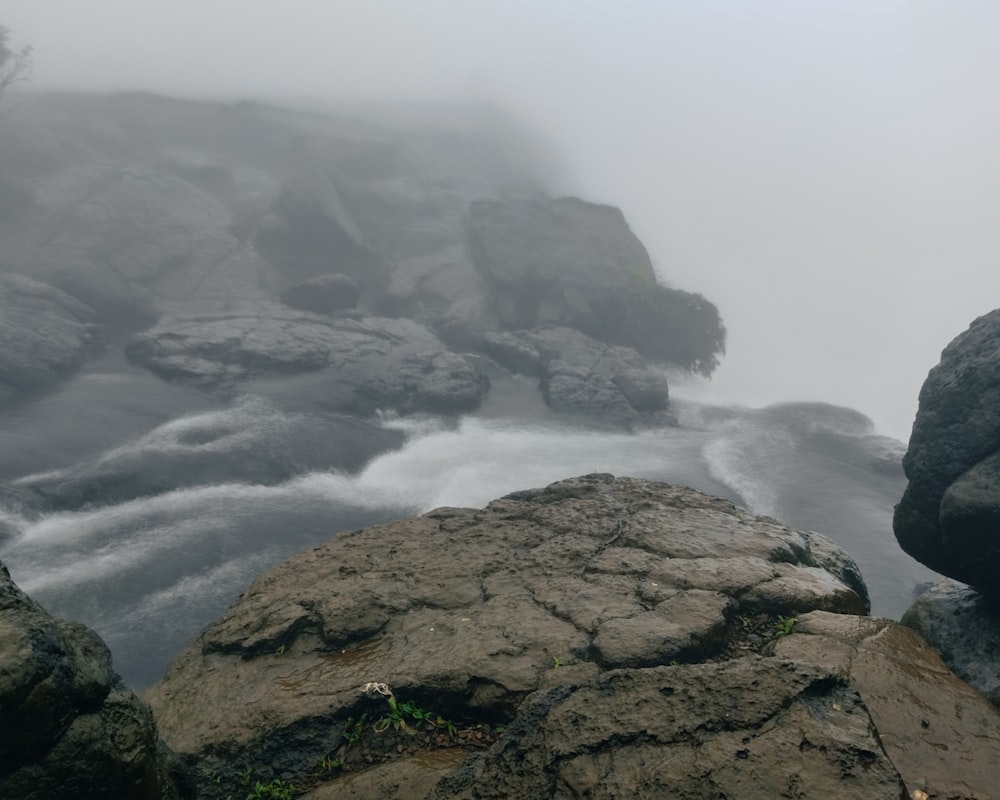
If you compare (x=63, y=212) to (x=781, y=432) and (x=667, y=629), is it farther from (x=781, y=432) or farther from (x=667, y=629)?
(x=667, y=629)

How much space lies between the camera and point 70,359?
34281mm

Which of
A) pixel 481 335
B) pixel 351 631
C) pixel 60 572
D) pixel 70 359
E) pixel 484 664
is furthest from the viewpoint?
pixel 481 335

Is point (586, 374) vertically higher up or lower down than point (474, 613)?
lower down

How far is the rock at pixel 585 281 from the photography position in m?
52.9

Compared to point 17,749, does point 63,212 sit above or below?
below

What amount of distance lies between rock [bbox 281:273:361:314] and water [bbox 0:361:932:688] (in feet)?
44.6

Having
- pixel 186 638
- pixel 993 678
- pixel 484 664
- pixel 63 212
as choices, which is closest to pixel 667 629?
pixel 484 664

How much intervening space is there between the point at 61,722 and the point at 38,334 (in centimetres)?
3758

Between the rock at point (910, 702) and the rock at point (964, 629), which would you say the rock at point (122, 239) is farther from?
the rock at point (910, 702)

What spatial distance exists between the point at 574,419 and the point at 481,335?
470 inches

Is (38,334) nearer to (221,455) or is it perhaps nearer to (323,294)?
(221,455)

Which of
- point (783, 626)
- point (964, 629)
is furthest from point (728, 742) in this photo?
point (964, 629)

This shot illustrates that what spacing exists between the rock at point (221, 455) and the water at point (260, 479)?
85mm

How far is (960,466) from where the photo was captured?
7.46 meters
